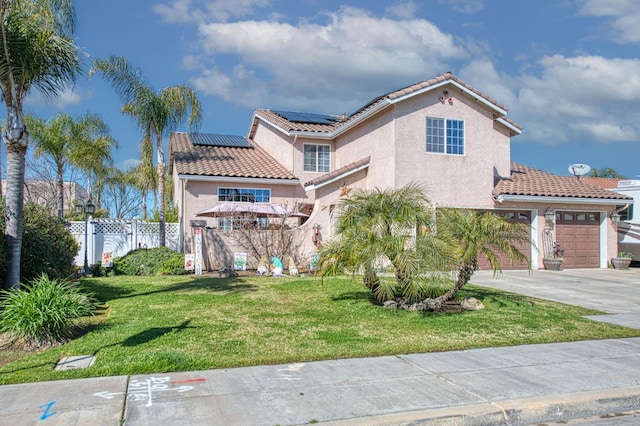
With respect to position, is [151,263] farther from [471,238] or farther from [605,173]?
[605,173]

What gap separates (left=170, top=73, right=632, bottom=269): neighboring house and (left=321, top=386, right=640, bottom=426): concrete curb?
12376 millimetres

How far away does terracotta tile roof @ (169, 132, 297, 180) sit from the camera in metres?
21.5

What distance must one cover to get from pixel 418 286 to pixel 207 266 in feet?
36.2

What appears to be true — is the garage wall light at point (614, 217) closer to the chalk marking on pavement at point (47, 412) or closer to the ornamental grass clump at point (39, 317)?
the ornamental grass clump at point (39, 317)

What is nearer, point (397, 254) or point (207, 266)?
point (397, 254)

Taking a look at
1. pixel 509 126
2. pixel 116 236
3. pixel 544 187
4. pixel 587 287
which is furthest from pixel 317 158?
pixel 587 287

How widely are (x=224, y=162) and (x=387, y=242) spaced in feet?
46.9

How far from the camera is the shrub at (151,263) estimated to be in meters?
17.4

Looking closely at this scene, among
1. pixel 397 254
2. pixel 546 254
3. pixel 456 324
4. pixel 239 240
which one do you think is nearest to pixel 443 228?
pixel 397 254

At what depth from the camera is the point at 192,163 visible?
2205 centimetres

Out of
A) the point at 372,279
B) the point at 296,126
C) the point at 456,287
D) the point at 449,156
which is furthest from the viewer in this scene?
the point at 296,126

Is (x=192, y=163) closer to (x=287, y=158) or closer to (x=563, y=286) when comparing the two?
(x=287, y=158)

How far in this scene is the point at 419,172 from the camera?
19062mm

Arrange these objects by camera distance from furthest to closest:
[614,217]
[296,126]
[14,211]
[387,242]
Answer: [296,126] → [614,217] → [387,242] → [14,211]
